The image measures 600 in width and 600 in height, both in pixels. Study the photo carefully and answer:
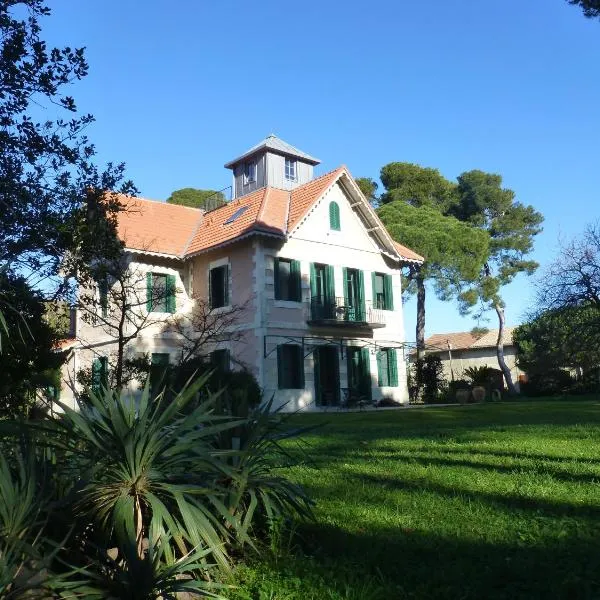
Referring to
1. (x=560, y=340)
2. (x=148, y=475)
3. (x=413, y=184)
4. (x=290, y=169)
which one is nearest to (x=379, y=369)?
(x=290, y=169)

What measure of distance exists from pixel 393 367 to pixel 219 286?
298 inches

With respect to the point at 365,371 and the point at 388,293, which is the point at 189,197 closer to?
the point at 388,293

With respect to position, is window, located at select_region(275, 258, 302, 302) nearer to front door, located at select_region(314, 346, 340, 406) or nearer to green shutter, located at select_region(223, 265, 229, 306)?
green shutter, located at select_region(223, 265, 229, 306)

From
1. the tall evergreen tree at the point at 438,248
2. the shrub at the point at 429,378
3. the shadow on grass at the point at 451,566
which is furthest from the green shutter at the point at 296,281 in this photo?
the shadow on grass at the point at 451,566

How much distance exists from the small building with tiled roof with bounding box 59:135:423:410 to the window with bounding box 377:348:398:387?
5cm

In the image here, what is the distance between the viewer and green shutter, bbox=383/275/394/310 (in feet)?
88.6

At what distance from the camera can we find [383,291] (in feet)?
88.4

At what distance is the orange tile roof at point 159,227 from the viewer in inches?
941

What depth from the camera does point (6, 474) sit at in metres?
3.54

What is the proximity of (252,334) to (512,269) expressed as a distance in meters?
22.2

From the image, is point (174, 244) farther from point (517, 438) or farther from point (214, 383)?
point (517, 438)

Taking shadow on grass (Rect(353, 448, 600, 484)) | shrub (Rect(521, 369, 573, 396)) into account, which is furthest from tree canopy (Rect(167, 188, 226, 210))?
shadow on grass (Rect(353, 448, 600, 484))

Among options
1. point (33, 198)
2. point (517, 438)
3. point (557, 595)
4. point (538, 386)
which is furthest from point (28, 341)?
point (538, 386)

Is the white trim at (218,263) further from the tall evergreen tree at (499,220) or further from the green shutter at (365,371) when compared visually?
the tall evergreen tree at (499,220)
